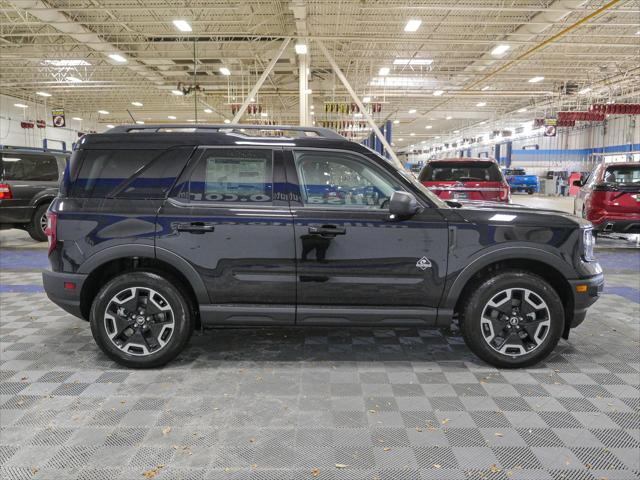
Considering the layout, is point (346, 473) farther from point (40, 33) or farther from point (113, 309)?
point (40, 33)

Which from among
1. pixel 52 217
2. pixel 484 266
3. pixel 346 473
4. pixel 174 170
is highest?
pixel 174 170

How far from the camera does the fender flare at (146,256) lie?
3482 millimetres

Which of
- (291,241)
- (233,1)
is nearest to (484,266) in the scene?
(291,241)

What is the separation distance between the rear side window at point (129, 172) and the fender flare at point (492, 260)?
226 cm

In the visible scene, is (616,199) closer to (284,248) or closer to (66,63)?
(284,248)

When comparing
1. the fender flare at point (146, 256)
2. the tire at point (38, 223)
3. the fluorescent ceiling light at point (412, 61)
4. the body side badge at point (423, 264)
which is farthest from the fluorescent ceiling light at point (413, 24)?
the fender flare at point (146, 256)

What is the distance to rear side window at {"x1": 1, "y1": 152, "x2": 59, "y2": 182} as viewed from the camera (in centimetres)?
923

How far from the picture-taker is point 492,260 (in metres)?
3.49

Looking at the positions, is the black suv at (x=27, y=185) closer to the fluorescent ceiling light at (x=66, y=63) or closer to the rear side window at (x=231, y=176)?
the rear side window at (x=231, y=176)

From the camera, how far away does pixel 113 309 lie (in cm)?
354

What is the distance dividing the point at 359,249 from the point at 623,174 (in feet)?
26.2

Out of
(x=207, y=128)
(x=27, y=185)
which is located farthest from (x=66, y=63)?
(x=207, y=128)

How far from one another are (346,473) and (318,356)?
5.02 feet

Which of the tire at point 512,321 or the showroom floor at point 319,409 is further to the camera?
the tire at point 512,321
